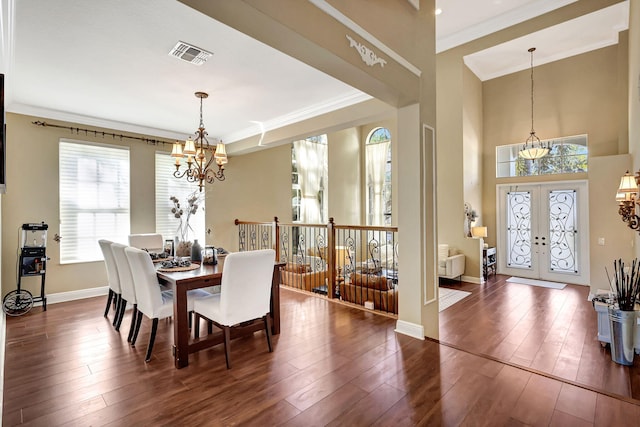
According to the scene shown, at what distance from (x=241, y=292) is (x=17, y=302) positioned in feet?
12.2

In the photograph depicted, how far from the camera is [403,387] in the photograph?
2408 millimetres

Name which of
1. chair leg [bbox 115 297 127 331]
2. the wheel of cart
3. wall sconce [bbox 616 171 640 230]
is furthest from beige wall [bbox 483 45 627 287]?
the wheel of cart

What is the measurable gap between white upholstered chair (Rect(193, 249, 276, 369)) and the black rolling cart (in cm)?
285

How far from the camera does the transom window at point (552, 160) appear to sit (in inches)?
249

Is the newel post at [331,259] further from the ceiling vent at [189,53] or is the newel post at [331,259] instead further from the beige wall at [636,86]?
the beige wall at [636,86]

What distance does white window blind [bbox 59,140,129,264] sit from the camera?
4.86m

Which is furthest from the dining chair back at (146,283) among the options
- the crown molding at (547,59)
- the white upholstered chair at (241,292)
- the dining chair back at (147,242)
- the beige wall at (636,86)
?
the crown molding at (547,59)

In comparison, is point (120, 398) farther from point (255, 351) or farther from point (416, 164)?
point (416, 164)

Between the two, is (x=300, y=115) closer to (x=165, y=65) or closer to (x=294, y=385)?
(x=165, y=65)

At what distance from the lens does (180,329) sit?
109 inches

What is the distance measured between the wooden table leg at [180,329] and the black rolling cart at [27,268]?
2.85 meters

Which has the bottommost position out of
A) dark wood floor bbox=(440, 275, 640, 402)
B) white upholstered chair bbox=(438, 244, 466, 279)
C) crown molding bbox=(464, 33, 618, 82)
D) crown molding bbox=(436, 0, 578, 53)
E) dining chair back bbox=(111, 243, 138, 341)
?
dark wood floor bbox=(440, 275, 640, 402)

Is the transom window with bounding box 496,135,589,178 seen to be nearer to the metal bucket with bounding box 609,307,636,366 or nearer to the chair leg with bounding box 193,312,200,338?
the metal bucket with bounding box 609,307,636,366

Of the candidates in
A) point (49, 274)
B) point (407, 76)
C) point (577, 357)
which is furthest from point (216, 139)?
point (577, 357)
